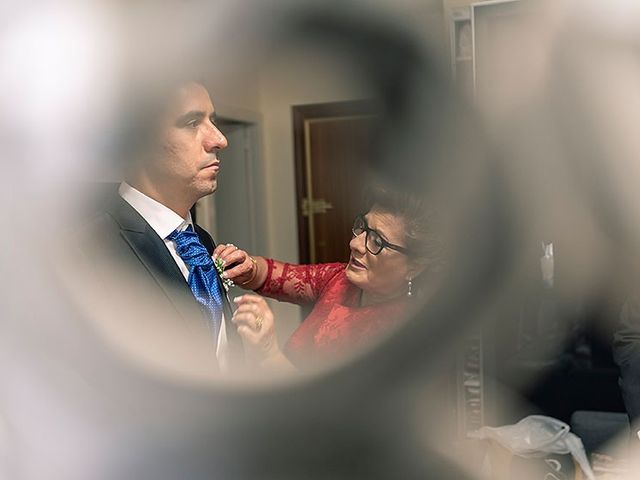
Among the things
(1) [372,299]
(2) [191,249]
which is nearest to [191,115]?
(2) [191,249]

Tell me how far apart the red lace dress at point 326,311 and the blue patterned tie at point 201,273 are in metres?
0.06

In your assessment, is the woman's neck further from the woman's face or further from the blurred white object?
the blurred white object

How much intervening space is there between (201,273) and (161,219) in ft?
0.21

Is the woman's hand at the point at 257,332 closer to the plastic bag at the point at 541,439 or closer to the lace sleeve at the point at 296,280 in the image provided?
the lace sleeve at the point at 296,280

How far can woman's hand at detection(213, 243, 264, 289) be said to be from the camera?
61cm

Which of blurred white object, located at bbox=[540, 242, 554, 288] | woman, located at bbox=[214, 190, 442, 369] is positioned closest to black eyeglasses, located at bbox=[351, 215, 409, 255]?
woman, located at bbox=[214, 190, 442, 369]

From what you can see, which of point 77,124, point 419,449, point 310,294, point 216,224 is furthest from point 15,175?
point 419,449

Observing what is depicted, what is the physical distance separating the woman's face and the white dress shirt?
14 centimetres

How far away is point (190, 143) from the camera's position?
55 centimetres

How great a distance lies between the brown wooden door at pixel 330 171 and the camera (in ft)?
1.83

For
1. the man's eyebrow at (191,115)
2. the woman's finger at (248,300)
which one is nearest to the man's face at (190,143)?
the man's eyebrow at (191,115)

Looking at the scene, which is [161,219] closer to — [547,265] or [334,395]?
[334,395]

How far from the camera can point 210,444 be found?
1.84 feet

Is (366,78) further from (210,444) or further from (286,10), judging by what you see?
(210,444)
